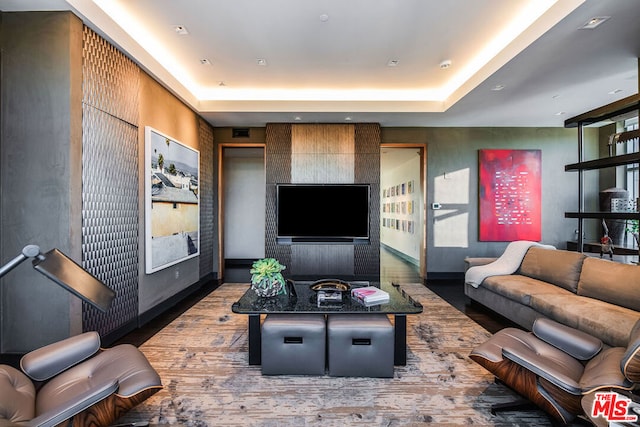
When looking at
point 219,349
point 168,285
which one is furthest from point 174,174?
point 219,349

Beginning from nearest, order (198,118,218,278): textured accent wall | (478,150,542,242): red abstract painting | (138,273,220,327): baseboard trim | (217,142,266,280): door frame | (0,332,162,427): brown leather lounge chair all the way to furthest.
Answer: (0,332,162,427): brown leather lounge chair → (138,273,220,327): baseboard trim → (198,118,218,278): textured accent wall → (478,150,542,242): red abstract painting → (217,142,266,280): door frame

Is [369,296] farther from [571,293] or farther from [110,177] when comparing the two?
[110,177]

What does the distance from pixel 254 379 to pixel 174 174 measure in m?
2.90

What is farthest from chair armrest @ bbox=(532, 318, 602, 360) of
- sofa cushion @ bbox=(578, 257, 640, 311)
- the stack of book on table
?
the stack of book on table

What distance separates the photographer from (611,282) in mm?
2799

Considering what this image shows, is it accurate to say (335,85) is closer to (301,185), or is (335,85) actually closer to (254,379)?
(301,185)

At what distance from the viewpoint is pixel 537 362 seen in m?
1.71

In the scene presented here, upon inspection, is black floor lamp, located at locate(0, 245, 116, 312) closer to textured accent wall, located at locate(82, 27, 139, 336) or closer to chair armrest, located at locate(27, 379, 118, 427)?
chair armrest, located at locate(27, 379, 118, 427)

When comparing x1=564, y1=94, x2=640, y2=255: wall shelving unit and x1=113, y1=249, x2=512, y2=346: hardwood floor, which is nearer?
x1=564, y1=94, x2=640, y2=255: wall shelving unit

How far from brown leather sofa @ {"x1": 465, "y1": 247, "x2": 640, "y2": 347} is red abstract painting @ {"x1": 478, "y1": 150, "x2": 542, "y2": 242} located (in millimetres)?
1689

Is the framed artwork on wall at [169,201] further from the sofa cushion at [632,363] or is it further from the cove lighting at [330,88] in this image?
the sofa cushion at [632,363]

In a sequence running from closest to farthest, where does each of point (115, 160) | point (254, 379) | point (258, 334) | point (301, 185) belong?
point (254, 379) → point (258, 334) → point (115, 160) → point (301, 185)

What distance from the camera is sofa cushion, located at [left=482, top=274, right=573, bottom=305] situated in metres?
3.18
